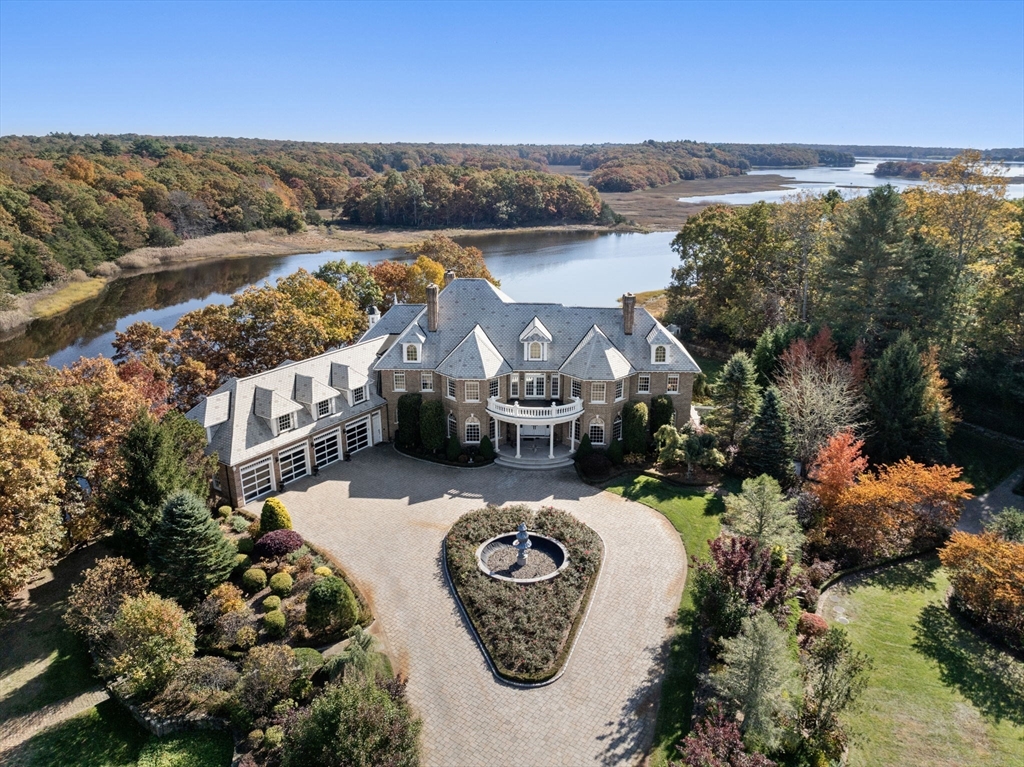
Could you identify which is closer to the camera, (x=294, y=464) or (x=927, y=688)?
(x=927, y=688)

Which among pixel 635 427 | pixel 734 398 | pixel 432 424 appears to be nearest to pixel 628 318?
pixel 635 427

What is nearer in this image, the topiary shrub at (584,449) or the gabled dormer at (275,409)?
the gabled dormer at (275,409)

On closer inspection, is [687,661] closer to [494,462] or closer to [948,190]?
[494,462]

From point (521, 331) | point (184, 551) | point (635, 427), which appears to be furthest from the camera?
point (521, 331)

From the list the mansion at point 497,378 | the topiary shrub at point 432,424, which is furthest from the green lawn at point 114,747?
the topiary shrub at point 432,424

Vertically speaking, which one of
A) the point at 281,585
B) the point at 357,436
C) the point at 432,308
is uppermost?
the point at 432,308

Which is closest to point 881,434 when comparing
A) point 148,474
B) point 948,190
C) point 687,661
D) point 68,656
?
point 948,190

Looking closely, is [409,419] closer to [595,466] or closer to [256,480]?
[256,480]

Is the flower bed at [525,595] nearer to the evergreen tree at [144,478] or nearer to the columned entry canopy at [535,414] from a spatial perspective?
the columned entry canopy at [535,414]
